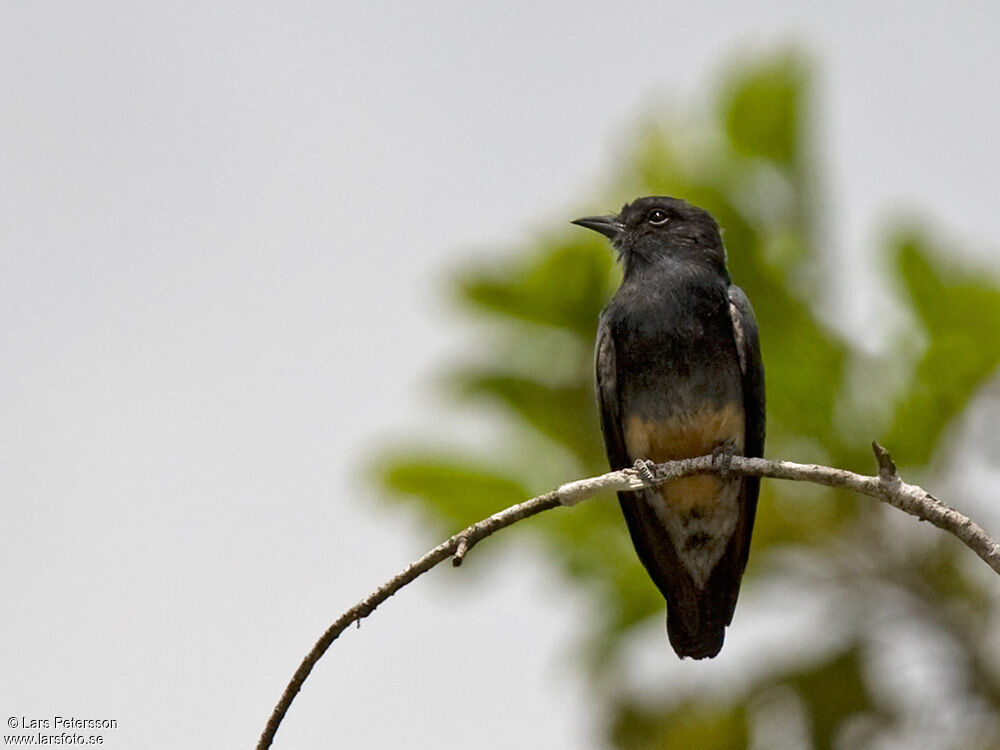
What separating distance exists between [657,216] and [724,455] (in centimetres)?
161

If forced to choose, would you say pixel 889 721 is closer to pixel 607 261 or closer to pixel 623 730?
pixel 623 730

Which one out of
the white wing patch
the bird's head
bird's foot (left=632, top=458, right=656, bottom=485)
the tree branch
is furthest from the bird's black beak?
the tree branch

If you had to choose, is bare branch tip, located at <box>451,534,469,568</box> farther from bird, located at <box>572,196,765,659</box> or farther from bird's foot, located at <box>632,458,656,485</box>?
bird, located at <box>572,196,765,659</box>

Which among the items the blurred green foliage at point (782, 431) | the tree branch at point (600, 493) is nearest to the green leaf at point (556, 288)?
the blurred green foliage at point (782, 431)

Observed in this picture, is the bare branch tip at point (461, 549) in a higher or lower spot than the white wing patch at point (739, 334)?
lower

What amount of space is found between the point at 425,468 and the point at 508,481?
47 cm

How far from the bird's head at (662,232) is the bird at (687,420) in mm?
157

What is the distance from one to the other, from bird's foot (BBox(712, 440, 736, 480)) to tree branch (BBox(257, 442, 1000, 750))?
44 centimetres

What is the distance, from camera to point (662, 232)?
658 cm

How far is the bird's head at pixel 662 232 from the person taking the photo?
640cm

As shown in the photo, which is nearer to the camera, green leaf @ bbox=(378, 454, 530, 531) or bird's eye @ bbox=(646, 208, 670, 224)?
bird's eye @ bbox=(646, 208, 670, 224)

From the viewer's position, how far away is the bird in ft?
18.8

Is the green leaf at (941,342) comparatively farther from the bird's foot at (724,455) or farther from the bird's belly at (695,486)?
the bird's foot at (724,455)

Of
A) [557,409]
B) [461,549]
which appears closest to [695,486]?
[461,549]
